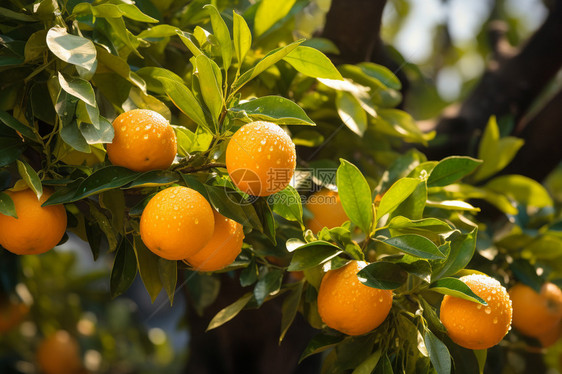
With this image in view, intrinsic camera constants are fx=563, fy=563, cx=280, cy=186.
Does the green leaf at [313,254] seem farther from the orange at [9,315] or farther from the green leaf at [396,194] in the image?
the orange at [9,315]

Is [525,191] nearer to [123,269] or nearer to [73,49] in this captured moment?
[123,269]

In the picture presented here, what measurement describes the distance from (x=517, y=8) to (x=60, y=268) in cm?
219

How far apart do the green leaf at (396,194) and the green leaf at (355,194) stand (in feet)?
0.06

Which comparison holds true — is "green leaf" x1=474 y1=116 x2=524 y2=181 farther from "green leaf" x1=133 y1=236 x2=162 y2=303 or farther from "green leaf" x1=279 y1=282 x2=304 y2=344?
"green leaf" x1=133 y1=236 x2=162 y2=303

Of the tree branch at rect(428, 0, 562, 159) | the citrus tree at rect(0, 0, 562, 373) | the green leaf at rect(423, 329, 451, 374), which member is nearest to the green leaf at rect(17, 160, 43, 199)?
the citrus tree at rect(0, 0, 562, 373)

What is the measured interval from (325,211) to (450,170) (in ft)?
0.73

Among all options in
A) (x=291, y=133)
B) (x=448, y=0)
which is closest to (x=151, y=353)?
(x=291, y=133)

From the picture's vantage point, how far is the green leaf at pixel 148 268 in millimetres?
839

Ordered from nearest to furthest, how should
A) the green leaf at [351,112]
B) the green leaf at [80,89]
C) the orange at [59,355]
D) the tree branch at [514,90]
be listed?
1. the green leaf at [80,89]
2. the green leaf at [351,112]
3. the tree branch at [514,90]
4. the orange at [59,355]

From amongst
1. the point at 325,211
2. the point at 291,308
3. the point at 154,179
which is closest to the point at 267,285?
the point at 291,308

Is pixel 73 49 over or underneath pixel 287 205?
over

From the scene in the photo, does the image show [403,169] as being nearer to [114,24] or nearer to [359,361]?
[359,361]

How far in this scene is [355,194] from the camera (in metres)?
0.82

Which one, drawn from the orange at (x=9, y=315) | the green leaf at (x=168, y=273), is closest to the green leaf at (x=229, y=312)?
the green leaf at (x=168, y=273)
